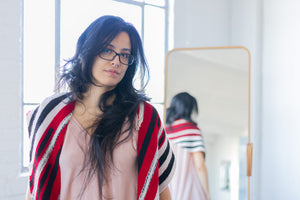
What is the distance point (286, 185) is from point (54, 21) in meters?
2.22

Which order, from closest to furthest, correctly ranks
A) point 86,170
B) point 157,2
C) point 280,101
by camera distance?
point 86,170
point 280,101
point 157,2

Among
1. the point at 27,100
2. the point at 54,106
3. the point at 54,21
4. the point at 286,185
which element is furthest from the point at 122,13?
the point at 286,185

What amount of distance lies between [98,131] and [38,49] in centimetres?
110

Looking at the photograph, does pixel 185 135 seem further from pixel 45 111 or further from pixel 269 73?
pixel 45 111

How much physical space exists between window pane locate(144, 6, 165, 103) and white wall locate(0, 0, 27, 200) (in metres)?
1.20

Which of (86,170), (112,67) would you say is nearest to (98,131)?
(86,170)

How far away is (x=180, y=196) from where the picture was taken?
7.40 feet

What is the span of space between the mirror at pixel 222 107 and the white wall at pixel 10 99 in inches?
40.1

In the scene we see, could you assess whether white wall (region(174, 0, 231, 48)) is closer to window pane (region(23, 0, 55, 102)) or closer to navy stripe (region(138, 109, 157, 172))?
window pane (region(23, 0, 55, 102))

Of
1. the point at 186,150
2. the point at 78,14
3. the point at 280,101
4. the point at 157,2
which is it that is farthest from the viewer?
the point at 157,2

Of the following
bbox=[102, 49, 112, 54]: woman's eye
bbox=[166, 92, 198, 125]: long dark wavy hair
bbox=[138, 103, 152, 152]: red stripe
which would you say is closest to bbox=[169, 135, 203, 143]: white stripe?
bbox=[166, 92, 198, 125]: long dark wavy hair

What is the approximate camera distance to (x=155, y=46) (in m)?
2.93

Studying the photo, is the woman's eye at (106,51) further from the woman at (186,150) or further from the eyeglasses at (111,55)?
the woman at (186,150)

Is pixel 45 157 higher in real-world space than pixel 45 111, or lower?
lower
